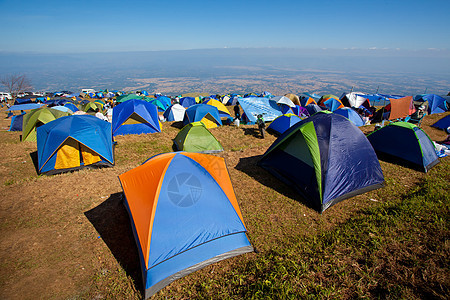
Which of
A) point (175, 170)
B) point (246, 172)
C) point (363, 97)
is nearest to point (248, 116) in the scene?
point (246, 172)

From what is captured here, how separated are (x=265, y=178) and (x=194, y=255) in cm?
448

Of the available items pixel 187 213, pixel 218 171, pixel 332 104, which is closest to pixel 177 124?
pixel 218 171

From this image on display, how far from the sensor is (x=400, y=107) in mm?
17938

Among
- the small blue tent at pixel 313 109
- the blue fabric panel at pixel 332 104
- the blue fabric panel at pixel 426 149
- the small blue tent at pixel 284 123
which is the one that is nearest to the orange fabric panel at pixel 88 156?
the small blue tent at pixel 284 123

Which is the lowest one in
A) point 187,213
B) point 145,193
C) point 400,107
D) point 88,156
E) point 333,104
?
point 88,156

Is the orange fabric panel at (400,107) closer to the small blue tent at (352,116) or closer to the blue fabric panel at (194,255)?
the small blue tent at (352,116)

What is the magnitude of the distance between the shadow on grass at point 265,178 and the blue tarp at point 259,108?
815cm

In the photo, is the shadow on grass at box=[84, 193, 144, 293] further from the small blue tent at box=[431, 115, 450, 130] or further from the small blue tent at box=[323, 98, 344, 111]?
the small blue tent at box=[323, 98, 344, 111]

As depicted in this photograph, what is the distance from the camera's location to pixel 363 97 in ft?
76.8

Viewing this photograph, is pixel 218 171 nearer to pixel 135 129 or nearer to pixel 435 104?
pixel 135 129

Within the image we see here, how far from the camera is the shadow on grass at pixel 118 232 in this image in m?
4.48

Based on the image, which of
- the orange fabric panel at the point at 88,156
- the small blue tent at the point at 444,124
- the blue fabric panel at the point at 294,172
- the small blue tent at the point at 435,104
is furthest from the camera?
the small blue tent at the point at 435,104

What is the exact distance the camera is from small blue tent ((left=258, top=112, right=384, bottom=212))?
20.7ft

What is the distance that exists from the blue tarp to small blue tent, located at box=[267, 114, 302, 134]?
107 inches
